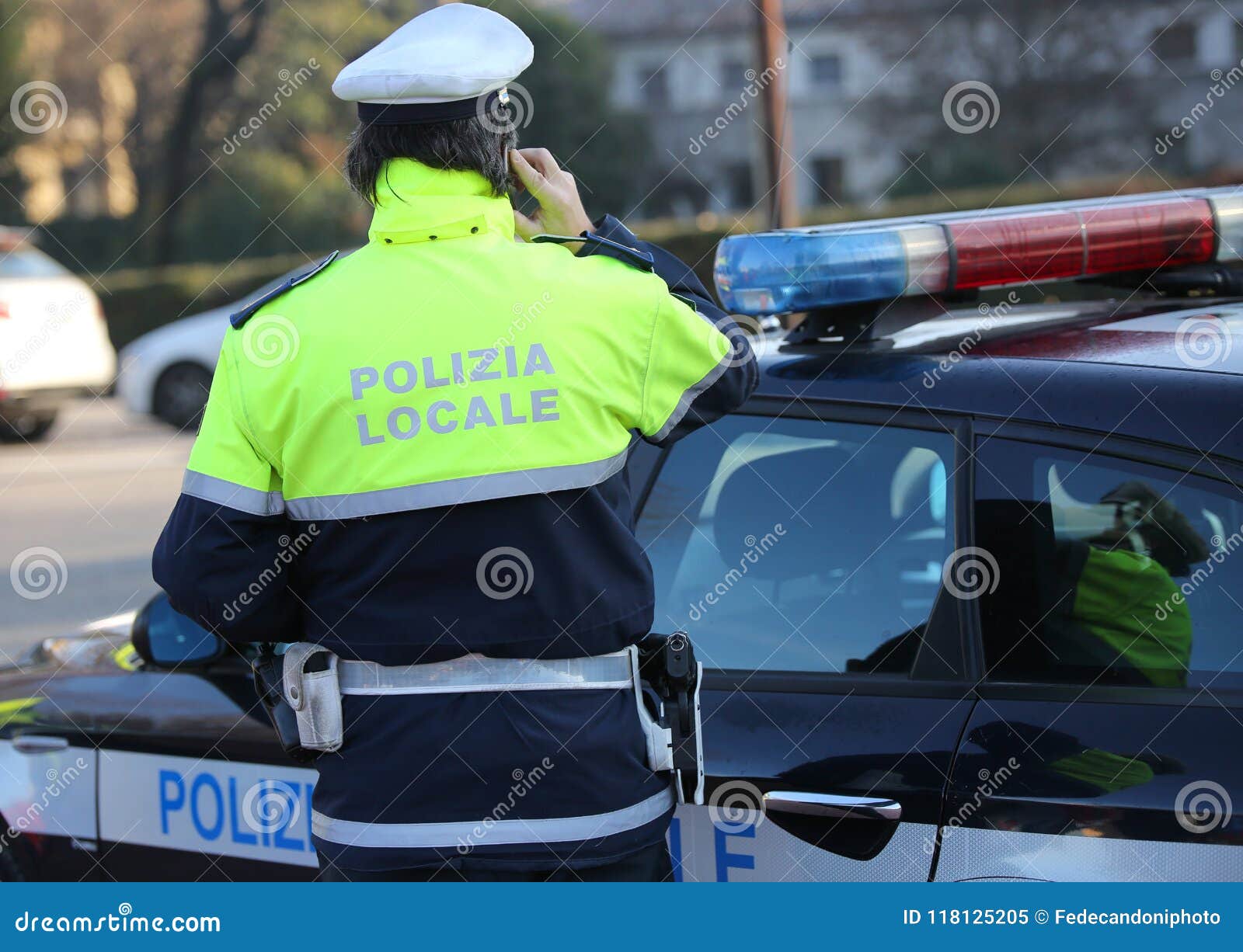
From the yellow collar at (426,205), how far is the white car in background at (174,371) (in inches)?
488

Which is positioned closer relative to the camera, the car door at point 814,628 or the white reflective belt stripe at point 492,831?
the white reflective belt stripe at point 492,831

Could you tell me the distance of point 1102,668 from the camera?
2012 millimetres

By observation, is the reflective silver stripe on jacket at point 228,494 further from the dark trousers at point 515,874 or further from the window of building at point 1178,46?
the window of building at point 1178,46

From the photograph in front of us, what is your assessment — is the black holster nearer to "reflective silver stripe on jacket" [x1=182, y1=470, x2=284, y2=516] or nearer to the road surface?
"reflective silver stripe on jacket" [x1=182, y1=470, x2=284, y2=516]

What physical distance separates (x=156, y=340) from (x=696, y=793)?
12839 mm

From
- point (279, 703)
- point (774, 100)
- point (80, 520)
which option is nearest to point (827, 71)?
point (774, 100)

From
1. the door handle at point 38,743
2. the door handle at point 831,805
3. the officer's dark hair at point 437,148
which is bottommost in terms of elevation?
the door handle at point 38,743

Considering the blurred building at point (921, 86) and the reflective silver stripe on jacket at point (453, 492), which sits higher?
the blurred building at point (921, 86)

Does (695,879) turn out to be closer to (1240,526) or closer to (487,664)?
(487,664)

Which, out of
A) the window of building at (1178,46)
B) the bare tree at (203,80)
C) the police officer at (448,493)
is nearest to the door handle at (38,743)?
the police officer at (448,493)

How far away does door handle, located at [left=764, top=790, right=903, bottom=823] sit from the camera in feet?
6.52

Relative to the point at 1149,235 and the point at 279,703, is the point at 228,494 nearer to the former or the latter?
the point at 279,703

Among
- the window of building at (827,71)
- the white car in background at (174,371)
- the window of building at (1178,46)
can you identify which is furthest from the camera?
the window of building at (827,71)

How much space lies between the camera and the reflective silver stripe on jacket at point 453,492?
5.86 ft
